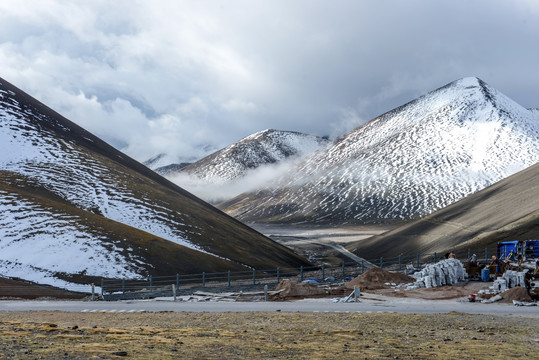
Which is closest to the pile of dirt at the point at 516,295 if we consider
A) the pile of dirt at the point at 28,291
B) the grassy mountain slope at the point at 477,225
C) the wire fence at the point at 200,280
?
the wire fence at the point at 200,280

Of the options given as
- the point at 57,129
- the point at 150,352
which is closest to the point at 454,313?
the point at 150,352

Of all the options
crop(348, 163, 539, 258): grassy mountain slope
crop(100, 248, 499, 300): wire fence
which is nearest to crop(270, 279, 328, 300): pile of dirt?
crop(100, 248, 499, 300): wire fence

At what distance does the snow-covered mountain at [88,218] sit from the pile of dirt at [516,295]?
122 feet

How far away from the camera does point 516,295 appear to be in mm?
27656

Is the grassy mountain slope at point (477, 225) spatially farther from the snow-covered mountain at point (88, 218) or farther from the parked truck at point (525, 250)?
the snow-covered mountain at point (88, 218)

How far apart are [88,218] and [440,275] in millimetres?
44764

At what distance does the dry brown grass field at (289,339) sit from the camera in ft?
37.6

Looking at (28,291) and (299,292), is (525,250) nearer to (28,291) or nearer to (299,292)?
(299,292)

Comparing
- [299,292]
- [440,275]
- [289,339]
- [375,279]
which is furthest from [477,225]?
[289,339]

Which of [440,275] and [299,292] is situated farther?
[440,275]

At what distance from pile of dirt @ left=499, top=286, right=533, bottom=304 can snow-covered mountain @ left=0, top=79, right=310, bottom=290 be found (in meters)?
37.1

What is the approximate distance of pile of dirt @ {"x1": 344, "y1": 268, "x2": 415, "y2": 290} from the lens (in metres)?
35.8

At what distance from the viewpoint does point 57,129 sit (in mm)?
108000

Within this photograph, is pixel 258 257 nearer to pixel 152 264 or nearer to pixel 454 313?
pixel 152 264
